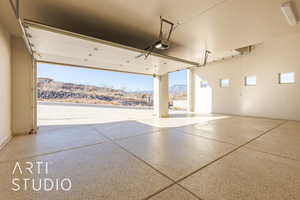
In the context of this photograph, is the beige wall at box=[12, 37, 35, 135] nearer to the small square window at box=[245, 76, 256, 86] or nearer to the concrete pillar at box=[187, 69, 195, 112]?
the concrete pillar at box=[187, 69, 195, 112]

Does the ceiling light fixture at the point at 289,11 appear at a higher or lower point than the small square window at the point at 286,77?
higher

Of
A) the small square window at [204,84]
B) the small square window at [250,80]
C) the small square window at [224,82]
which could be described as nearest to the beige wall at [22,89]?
the small square window at [204,84]

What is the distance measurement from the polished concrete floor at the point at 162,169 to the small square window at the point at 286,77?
420 centimetres

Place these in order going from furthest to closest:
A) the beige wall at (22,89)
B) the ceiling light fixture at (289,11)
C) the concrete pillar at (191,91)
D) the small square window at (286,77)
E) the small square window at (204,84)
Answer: the concrete pillar at (191,91) < the small square window at (204,84) < the small square window at (286,77) < the beige wall at (22,89) < the ceiling light fixture at (289,11)

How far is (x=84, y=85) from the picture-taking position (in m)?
12.9

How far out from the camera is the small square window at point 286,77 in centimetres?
501

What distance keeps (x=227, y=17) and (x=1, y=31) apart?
454 centimetres

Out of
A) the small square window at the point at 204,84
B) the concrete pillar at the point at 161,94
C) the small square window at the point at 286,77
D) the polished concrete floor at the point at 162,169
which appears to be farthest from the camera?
the small square window at the point at 204,84

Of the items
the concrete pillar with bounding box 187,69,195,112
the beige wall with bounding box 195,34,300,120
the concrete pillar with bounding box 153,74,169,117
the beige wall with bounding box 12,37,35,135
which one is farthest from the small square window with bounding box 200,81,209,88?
the beige wall with bounding box 12,37,35,135

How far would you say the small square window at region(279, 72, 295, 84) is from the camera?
501cm

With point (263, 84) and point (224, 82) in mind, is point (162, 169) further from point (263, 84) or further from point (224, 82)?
point (224, 82)

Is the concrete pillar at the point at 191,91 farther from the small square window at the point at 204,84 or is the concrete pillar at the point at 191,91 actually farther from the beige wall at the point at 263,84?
the beige wall at the point at 263,84

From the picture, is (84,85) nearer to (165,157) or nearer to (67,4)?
(67,4)

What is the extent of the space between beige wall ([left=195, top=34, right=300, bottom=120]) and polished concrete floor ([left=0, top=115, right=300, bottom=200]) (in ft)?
12.9
